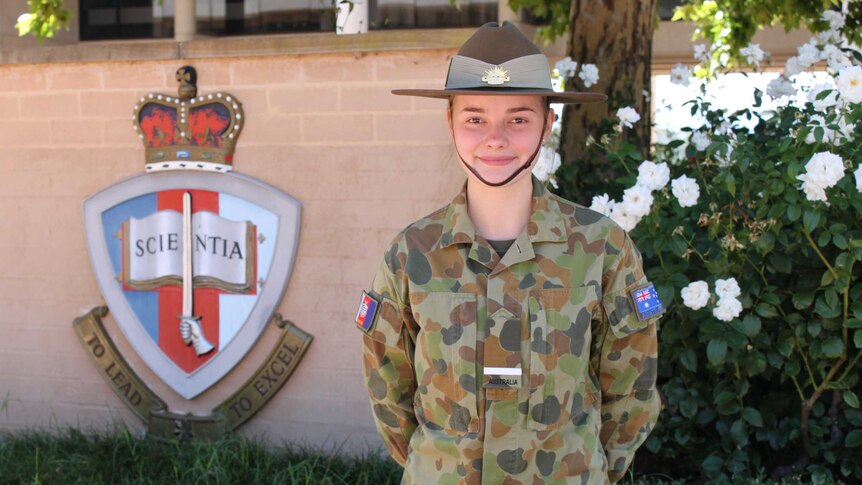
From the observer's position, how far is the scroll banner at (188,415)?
4680mm

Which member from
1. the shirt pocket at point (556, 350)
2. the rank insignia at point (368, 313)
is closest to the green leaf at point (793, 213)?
the shirt pocket at point (556, 350)

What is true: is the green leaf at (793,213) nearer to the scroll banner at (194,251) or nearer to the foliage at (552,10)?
the scroll banner at (194,251)

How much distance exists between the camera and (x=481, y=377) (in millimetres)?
2365

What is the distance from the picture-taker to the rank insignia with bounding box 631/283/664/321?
94.7 inches

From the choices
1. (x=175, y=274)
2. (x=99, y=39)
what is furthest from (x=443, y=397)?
(x=99, y=39)

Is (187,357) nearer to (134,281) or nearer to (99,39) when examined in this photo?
(134,281)

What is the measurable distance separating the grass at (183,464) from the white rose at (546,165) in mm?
1266

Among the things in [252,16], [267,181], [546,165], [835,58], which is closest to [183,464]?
[267,181]

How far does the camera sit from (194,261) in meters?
4.72

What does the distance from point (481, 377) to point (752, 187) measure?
1978 millimetres

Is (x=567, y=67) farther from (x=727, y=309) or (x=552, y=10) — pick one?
(x=552, y=10)

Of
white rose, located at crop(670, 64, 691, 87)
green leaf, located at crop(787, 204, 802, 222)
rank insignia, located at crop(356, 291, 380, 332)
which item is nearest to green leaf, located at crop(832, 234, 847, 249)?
green leaf, located at crop(787, 204, 802, 222)

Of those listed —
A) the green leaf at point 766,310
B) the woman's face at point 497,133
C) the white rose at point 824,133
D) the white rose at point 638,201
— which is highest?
the woman's face at point 497,133

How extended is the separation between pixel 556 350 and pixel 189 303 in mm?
2710
